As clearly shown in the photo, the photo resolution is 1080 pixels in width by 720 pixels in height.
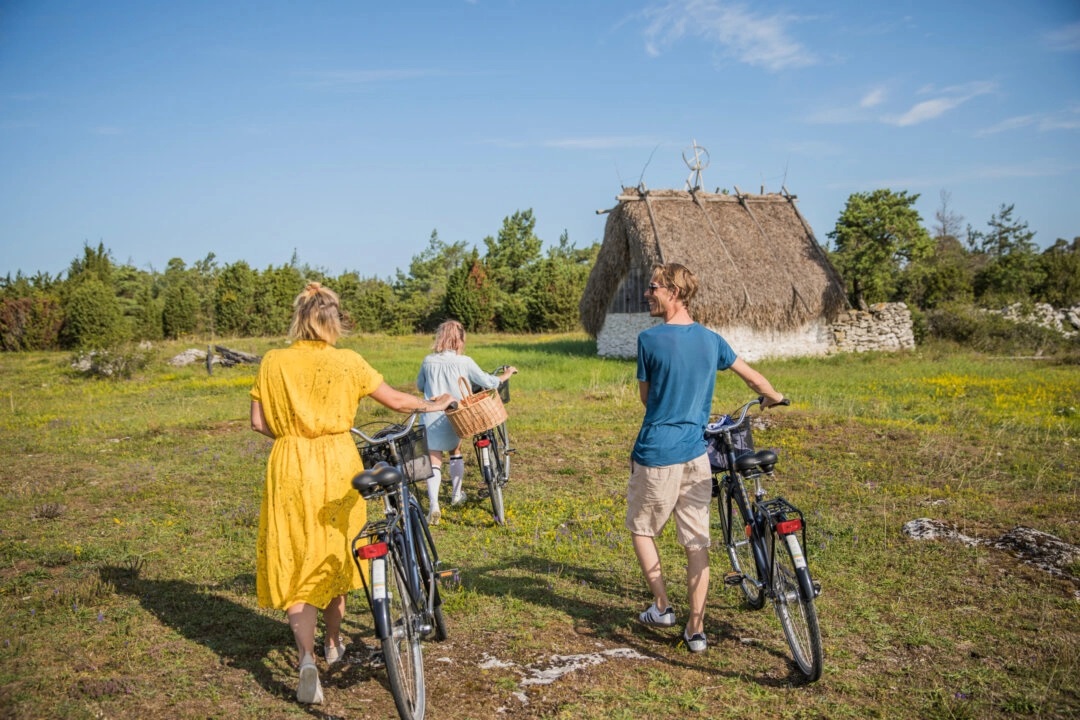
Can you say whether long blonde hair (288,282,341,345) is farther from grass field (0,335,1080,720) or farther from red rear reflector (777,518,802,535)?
red rear reflector (777,518,802,535)

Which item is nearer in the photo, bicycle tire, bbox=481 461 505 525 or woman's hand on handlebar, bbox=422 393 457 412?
woman's hand on handlebar, bbox=422 393 457 412

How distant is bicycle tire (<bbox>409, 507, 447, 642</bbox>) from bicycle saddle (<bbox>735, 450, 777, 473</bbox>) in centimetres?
167

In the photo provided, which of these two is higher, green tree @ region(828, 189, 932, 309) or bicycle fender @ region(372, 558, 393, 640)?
green tree @ region(828, 189, 932, 309)

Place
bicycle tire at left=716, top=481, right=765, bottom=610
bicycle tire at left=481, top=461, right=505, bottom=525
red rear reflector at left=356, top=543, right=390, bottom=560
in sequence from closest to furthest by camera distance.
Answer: red rear reflector at left=356, top=543, right=390, bottom=560 < bicycle tire at left=716, top=481, right=765, bottom=610 < bicycle tire at left=481, top=461, right=505, bottom=525

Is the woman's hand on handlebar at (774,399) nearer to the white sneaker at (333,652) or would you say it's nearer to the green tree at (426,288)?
the white sneaker at (333,652)

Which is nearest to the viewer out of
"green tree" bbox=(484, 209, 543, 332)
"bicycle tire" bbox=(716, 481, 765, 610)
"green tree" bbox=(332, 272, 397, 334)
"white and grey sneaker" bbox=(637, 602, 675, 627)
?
"white and grey sneaker" bbox=(637, 602, 675, 627)

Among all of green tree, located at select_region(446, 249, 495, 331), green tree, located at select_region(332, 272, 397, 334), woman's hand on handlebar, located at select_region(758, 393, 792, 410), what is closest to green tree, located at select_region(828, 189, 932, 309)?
green tree, located at select_region(446, 249, 495, 331)

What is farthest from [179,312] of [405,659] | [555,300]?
[405,659]

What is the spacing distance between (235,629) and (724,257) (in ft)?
61.4

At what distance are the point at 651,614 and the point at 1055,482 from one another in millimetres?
5505

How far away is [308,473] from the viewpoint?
138 inches

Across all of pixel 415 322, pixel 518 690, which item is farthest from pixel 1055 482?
pixel 415 322

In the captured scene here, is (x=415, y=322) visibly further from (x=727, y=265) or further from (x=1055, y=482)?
(x=1055, y=482)

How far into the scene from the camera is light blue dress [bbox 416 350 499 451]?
636cm
